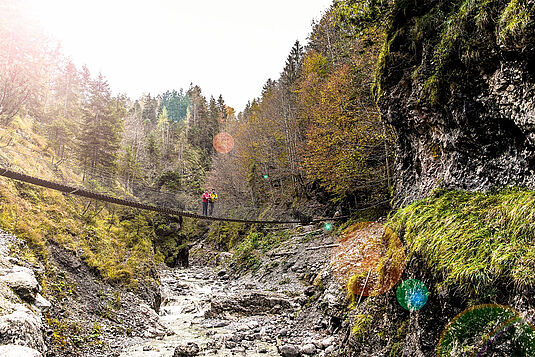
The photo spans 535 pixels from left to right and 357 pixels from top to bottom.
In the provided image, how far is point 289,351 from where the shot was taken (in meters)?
5.05

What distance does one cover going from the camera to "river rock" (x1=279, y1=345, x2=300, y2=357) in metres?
4.98

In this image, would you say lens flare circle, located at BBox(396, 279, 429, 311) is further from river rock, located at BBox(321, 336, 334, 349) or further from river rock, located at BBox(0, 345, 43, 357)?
river rock, located at BBox(0, 345, 43, 357)

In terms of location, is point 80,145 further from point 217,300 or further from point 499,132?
point 499,132

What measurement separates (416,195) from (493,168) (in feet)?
4.47

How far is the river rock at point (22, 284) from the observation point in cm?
396

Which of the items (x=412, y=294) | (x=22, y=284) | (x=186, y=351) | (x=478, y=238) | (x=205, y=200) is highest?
(x=205, y=200)

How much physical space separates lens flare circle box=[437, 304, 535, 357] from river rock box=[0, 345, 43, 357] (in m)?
3.89

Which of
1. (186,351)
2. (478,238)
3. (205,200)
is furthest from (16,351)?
(205,200)

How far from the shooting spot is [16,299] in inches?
149

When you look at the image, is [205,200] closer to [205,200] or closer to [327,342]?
[205,200]

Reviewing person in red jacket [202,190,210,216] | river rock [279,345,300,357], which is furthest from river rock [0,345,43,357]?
person in red jacket [202,190,210,216]

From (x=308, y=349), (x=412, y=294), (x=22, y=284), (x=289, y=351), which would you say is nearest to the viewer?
(x=412, y=294)

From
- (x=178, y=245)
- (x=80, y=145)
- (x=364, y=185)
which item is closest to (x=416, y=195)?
(x=364, y=185)

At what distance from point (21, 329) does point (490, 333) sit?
4474mm
